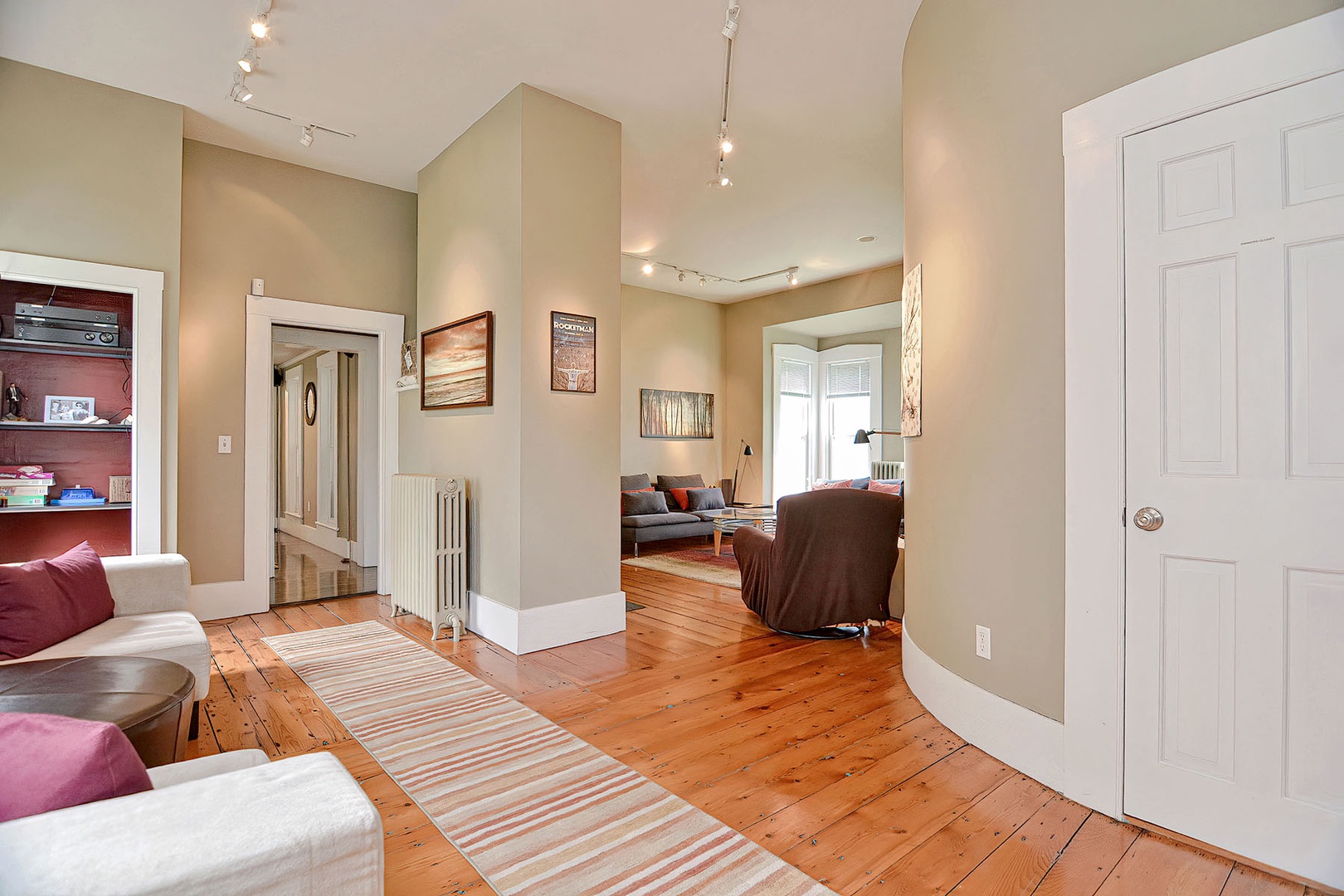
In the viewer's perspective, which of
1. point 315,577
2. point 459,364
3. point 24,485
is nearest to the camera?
point 24,485

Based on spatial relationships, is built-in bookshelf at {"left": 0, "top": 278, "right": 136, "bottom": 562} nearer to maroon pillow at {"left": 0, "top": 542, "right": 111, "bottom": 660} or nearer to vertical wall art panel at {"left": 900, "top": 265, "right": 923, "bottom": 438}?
maroon pillow at {"left": 0, "top": 542, "right": 111, "bottom": 660}

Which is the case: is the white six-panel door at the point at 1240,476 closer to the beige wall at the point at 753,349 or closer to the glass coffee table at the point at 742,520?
the glass coffee table at the point at 742,520

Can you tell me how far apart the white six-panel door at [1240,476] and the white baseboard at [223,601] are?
486 centimetres

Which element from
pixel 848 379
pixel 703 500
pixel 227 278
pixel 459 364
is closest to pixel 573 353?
pixel 459 364

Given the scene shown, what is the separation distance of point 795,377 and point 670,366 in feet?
6.07

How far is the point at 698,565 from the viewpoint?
666 centimetres

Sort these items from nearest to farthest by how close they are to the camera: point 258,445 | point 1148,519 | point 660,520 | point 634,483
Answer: point 1148,519
point 258,445
point 660,520
point 634,483

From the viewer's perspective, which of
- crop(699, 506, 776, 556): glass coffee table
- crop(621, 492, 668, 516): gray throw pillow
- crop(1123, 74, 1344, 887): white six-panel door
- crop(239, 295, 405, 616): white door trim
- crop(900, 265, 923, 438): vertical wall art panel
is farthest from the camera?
crop(621, 492, 668, 516): gray throw pillow

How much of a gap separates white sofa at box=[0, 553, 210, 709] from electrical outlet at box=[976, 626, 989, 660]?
2845 millimetres

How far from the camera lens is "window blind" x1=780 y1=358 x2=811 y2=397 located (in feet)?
30.1

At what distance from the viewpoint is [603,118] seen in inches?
163

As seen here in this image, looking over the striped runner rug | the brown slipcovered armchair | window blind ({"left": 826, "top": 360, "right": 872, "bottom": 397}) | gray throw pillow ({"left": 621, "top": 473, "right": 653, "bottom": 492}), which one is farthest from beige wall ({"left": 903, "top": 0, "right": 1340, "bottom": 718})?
window blind ({"left": 826, "top": 360, "right": 872, "bottom": 397})

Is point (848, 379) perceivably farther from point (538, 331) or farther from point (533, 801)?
point (533, 801)

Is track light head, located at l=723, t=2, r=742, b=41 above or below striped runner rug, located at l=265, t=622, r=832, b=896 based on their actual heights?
above
